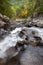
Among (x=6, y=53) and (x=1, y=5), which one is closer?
(x=6, y=53)

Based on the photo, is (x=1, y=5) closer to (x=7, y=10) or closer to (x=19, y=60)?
(x=7, y=10)

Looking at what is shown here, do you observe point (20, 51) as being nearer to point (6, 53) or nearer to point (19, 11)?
point (6, 53)

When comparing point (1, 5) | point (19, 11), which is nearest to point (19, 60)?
point (1, 5)

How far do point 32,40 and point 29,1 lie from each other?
43.5 feet

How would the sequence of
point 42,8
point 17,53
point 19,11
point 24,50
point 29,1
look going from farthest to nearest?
point 19,11
point 29,1
point 42,8
point 24,50
point 17,53

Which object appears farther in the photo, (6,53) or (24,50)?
(24,50)

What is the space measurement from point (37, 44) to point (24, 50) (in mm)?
727

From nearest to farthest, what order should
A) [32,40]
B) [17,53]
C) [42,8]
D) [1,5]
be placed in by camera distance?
[17,53] < [32,40] < [1,5] < [42,8]

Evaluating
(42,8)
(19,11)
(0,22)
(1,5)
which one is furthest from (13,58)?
(19,11)

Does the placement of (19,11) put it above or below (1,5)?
below

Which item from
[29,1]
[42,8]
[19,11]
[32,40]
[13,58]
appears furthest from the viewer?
[19,11]

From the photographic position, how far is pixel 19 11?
2184cm

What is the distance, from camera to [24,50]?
6.28 metres

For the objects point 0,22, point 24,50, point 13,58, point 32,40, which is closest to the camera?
point 13,58
